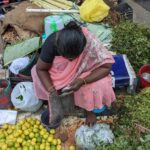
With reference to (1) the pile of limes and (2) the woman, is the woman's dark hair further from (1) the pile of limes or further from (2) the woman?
(1) the pile of limes

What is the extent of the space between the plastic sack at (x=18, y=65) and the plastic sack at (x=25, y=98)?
0.82 ft

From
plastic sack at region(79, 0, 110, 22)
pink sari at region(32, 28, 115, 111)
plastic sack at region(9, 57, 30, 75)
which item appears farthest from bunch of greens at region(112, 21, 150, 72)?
plastic sack at region(9, 57, 30, 75)

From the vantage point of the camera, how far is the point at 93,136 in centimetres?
375

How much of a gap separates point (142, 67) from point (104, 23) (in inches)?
48.3

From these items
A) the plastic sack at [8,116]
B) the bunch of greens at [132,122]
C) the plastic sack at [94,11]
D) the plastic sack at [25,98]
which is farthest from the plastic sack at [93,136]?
the plastic sack at [94,11]

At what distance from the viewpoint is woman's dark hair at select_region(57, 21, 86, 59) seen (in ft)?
10.6

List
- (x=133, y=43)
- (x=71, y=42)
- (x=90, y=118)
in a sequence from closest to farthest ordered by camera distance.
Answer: (x=71, y=42) < (x=90, y=118) < (x=133, y=43)

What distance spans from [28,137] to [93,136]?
700mm

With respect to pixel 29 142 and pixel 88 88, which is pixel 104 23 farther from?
pixel 29 142

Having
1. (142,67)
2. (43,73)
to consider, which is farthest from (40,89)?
(142,67)

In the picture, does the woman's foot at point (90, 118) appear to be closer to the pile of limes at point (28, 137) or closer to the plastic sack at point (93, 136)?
the plastic sack at point (93, 136)

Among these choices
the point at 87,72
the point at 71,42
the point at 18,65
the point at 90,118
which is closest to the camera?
the point at 71,42

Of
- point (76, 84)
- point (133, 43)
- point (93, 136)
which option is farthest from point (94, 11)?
point (93, 136)

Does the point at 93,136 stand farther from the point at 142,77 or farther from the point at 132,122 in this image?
the point at 142,77
